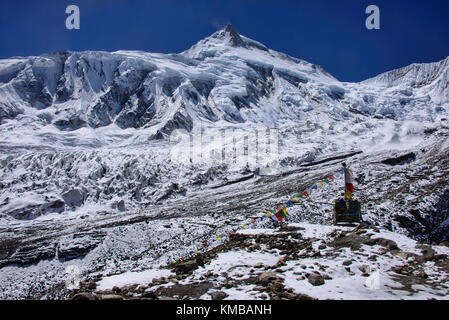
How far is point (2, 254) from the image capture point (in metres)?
28.8

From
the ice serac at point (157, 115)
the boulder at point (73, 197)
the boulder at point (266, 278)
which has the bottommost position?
the boulder at point (266, 278)

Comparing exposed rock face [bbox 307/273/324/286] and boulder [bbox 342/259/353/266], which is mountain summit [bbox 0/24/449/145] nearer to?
boulder [bbox 342/259/353/266]

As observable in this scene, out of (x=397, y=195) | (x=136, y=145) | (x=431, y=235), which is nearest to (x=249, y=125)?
(x=136, y=145)

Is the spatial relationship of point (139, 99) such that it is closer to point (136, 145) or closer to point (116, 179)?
point (136, 145)

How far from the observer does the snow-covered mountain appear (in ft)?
93.6

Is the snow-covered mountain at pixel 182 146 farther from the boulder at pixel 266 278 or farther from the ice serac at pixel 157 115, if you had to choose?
the boulder at pixel 266 278

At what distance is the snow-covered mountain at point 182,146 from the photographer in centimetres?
2853

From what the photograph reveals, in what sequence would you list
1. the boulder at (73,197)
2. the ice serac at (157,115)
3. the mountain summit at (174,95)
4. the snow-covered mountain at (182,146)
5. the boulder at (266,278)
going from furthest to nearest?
the mountain summit at (174,95) < the ice serac at (157,115) < the boulder at (73,197) < the snow-covered mountain at (182,146) < the boulder at (266,278)

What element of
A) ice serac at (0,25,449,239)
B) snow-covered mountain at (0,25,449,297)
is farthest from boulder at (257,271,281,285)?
ice serac at (0,25,449,239)

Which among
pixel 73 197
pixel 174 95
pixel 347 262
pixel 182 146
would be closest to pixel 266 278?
pixel 347 262

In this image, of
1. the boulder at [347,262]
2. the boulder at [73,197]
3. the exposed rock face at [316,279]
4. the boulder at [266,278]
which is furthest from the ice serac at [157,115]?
the exposed rock face at [316,279]

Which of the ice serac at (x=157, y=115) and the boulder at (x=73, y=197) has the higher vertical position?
the ice serac at (x=157, y=115)

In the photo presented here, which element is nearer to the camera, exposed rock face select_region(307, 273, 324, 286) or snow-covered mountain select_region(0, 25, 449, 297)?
exposed rock face select_region(307, 273, 324, 286)

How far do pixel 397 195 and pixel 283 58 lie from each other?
180746 mm
